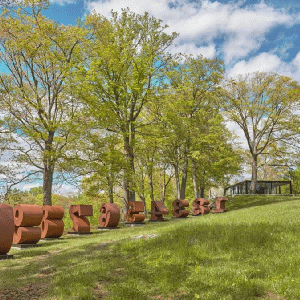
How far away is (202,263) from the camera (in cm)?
910

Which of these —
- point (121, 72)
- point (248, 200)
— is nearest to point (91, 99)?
point (121, 72)

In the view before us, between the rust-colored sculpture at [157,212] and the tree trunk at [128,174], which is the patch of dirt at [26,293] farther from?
the rust-colored sculpture at [157,212]

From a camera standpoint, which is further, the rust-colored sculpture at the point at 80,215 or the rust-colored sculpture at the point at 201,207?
the rust-colored sculpture at the point at 201,207

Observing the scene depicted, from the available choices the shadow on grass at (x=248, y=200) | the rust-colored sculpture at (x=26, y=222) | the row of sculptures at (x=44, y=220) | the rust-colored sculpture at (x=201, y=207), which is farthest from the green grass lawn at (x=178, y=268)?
the shadow on grass at (x=248, y=200)

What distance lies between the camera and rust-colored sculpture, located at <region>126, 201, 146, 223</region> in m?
25.2

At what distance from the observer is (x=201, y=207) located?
3139cm

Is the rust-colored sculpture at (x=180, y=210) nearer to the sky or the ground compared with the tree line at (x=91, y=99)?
nearer to the ground

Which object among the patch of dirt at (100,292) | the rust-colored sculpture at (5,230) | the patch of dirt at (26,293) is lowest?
the patch of dirt at (26,293)

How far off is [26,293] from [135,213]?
17662 mm

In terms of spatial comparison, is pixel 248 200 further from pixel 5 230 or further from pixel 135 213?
pixel 5 230

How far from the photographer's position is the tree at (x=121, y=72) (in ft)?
85.9

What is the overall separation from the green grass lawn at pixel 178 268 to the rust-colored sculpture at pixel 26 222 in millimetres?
3374

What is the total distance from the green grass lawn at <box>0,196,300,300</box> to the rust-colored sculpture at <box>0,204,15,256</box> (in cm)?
66

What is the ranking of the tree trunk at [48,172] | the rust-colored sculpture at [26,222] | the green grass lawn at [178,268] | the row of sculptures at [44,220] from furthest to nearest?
1. the tree trunk at [48,172]
2. the rust-colored sculpture at [26,222]
3. the row of sculptures at [44,220]
4. the green grass lawn at [178,268]
